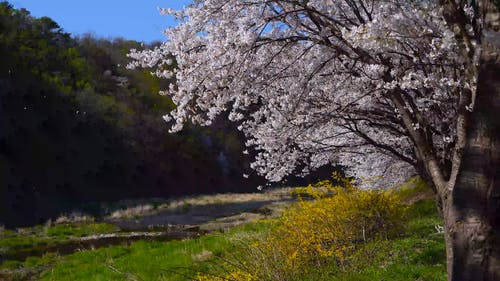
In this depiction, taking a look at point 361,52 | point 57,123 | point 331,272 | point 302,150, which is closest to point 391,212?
point 302,150

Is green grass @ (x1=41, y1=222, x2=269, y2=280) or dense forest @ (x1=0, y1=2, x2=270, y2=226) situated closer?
green grass @ (x1=41, y1=222, x2=269, y2=280)

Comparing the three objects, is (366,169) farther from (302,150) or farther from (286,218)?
(286,218)

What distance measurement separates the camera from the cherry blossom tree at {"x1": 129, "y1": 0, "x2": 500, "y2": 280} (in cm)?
379

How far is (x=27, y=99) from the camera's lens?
105 ft

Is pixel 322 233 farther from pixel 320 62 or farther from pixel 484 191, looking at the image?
pixel 484 191

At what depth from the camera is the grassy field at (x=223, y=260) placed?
729 centimetres

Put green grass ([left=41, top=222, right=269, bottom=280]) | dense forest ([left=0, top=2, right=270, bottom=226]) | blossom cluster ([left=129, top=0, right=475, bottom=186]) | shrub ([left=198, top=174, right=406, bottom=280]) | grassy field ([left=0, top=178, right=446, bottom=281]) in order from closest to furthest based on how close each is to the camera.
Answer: blossom cluster ([left=129, top=0, right=475, bottom=186]) < shrub ([left=198, top=174, right=406, bottom=280]) < grassy field ([left=0, top=178, right=446, bottom=281]) < green grass ([left=41, top=222, right=269, bottom=280]) < dense forest ([left=0, top=2, right=270, bottom=226])

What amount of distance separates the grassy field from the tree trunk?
2927mm

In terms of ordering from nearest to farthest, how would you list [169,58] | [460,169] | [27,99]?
1. [460,169]
2. [169,58]
3. [27,99]

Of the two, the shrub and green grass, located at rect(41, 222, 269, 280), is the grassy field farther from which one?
the shrub

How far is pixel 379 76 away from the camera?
20.1 feet

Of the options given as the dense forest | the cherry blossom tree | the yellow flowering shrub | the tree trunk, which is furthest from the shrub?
the dense forest

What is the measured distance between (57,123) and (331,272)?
30.7 meters

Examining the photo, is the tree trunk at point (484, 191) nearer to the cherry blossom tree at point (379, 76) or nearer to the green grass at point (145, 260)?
the cherry blossom tree at point (379, 76)
